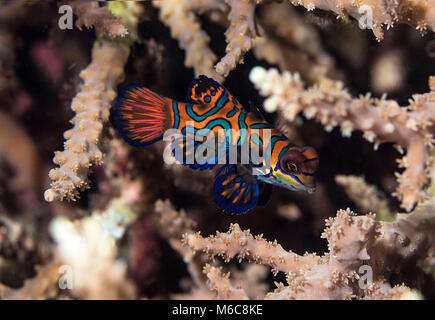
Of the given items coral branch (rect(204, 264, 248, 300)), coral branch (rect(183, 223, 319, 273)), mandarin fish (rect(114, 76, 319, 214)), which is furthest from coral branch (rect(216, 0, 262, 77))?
coral branch (rect(204, 264, 248, 300))

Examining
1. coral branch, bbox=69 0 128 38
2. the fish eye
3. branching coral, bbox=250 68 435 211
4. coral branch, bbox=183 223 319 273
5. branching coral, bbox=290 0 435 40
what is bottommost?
coral branch, bbox=183 223 319 273

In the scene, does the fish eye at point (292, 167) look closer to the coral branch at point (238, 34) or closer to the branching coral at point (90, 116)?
the coral branch at point (238, 34)

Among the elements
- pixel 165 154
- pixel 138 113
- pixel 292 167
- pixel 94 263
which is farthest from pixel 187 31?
pixel 94 263

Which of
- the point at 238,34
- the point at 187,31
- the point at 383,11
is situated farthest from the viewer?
the point at 187,31

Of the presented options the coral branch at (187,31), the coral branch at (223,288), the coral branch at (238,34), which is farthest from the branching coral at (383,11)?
the coral branch at (223,288)

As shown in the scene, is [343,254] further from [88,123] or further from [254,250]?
[88,123]

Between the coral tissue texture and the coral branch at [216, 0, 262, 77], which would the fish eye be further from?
the coral branch at [216, 0, 262, 77]
